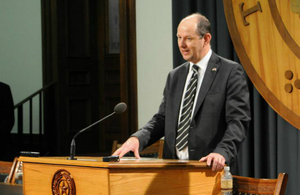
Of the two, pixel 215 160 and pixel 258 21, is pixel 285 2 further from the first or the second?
pixel 215 160

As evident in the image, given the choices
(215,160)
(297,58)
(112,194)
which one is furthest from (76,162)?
(297,58)

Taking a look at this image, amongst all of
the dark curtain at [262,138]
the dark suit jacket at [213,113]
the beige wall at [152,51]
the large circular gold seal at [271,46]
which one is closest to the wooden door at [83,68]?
the beige wall at [152,51]

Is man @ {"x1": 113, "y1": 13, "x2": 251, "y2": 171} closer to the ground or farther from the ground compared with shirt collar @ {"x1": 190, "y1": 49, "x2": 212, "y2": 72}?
closer to the ground

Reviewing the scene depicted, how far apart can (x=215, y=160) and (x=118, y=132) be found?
5230 mm

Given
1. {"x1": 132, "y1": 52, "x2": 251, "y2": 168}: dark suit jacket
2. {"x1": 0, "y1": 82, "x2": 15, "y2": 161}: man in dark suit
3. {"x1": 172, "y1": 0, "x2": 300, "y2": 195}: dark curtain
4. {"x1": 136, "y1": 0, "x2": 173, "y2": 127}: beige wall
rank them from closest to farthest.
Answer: {"x1": 132, "y1": 52, "x2": 251, "y2": 168}: dark suit jacket, {"x1": 172, "y1": 0, "x2": 300, "y2": 195}: dark curtain, {"x1": 136, "y1": 0, "x2": 173, "y2": 127}: beige wall, {"x1": 0, "y1": 82, "x2": 15, "y2": 161}: man in dark suit

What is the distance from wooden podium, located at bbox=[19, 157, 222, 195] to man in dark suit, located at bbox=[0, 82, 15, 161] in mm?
3823

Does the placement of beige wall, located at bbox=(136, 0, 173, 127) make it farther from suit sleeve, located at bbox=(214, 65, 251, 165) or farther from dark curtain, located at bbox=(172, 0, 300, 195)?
suit sleeve, located at bbox=(214, 65, 251, 165)

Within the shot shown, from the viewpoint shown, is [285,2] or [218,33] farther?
[218,33]

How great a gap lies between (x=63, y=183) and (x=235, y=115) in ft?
2.53

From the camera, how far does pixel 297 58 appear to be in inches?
108

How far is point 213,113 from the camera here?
2285 mm

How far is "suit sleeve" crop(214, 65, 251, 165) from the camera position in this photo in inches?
83.0

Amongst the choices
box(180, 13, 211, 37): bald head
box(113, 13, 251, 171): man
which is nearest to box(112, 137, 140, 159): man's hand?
box(113, 13, 251, 171): man

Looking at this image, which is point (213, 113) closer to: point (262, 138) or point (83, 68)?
point (262, 138)
